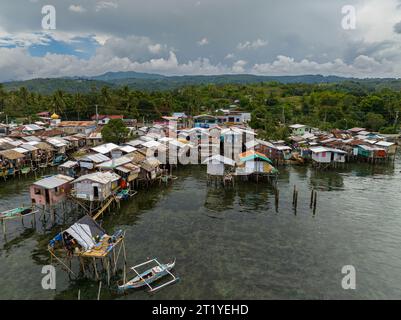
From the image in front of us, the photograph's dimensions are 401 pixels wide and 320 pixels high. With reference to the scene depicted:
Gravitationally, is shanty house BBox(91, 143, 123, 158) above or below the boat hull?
above

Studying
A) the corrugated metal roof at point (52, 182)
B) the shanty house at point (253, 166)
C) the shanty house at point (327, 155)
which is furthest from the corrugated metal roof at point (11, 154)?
the shanty house at point (327, 155)

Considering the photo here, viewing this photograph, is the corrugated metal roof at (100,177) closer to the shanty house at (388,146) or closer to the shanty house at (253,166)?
the shanty house at (253,166)

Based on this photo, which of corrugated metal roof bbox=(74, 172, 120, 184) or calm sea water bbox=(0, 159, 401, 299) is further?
corrugated metal roof bbox=(74, 172, 120, 184)

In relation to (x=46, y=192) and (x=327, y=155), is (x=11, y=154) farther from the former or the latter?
(x=327, y=155)

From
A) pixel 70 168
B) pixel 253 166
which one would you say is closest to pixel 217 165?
pixel 253 166

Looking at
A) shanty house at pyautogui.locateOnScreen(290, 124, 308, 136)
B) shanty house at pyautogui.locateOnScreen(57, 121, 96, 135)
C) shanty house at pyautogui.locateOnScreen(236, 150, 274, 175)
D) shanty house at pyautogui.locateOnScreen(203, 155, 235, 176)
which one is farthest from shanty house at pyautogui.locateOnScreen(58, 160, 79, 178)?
shanty house at pyautogui.locateOnScreen(290, 124, 308, 136)

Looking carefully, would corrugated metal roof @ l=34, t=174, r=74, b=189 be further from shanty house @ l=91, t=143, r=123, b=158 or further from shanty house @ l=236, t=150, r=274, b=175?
shanty house @ l=236, t=150, r=274, b=175
